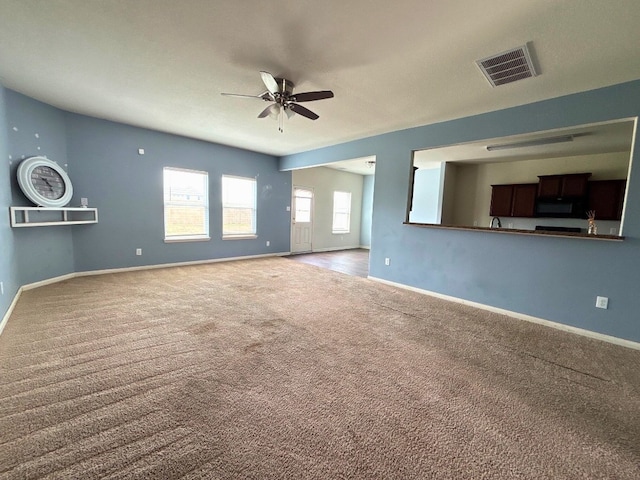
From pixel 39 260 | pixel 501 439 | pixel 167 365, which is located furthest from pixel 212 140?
pixel 501 439

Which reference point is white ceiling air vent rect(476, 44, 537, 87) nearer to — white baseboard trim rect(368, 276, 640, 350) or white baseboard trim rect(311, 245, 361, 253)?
white baseboard trim rect(368, 276, 640, 350)

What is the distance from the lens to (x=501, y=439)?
4.95 feet

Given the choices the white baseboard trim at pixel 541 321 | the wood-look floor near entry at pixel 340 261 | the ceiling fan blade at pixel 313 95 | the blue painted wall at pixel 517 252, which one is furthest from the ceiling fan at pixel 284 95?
the wood-look floor near entry at pixel 340 261

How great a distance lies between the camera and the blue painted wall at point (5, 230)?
111 inches

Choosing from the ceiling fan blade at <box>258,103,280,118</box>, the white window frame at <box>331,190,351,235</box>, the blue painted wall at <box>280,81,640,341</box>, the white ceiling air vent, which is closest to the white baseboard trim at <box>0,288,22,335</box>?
the ceiling fan blade at <box>258,103,280,118</box>

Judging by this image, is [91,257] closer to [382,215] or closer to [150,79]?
[150,79]

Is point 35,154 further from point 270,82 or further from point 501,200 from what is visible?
point 501,200

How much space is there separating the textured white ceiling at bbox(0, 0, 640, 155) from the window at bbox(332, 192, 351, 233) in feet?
16.8

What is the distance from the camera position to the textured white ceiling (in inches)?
73.8

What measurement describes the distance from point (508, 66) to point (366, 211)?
7.10m

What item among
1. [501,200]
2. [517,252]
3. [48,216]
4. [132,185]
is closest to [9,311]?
[48,216]

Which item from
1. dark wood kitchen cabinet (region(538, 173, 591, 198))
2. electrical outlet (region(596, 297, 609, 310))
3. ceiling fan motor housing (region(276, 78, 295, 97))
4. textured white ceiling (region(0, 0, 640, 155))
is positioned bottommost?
electrical outlet (region(596, 297, 609, 310))

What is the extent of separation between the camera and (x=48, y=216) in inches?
160

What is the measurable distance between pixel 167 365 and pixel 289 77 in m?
3.00
